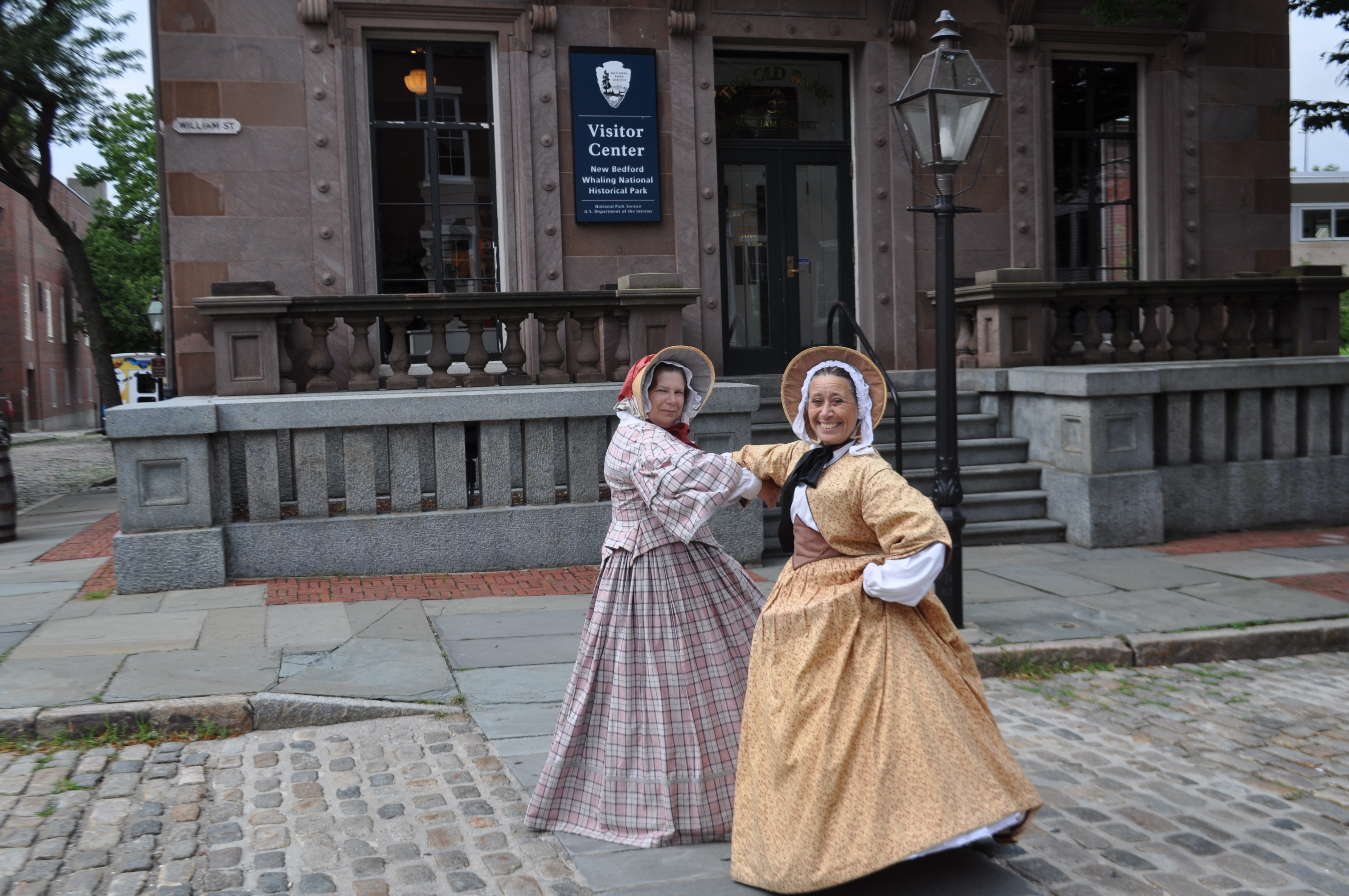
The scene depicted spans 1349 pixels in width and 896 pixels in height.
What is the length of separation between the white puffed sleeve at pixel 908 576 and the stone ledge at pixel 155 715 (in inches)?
137

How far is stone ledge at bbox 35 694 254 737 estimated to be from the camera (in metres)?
5.31

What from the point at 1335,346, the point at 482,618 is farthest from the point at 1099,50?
the point at 482,618

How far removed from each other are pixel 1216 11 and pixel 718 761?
41.7 ft

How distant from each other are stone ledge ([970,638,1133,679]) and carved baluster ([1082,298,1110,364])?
5.36 m

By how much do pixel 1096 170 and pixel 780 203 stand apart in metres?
3.92

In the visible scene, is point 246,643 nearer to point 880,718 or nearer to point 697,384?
point 697,384

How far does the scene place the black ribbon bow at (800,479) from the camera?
3746 mm

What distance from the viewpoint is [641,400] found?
13.8ft

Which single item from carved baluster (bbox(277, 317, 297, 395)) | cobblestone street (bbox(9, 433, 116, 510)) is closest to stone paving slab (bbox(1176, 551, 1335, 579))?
carved baluster (bbox(277, 317, 297, 395))

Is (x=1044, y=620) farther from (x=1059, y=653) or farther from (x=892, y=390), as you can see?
(x=892, y=390)

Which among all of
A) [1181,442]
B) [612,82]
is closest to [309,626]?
[612,82]

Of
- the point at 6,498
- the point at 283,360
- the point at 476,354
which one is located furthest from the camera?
the point at 6,498

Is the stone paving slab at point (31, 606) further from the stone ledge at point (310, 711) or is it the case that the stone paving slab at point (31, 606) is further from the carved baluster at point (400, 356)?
the carved baluster at point (400, 356)

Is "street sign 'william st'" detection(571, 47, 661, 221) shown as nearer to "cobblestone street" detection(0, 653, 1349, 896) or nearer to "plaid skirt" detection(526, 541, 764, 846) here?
"cobblestone street" detection(0, 653, 1349, 896)
